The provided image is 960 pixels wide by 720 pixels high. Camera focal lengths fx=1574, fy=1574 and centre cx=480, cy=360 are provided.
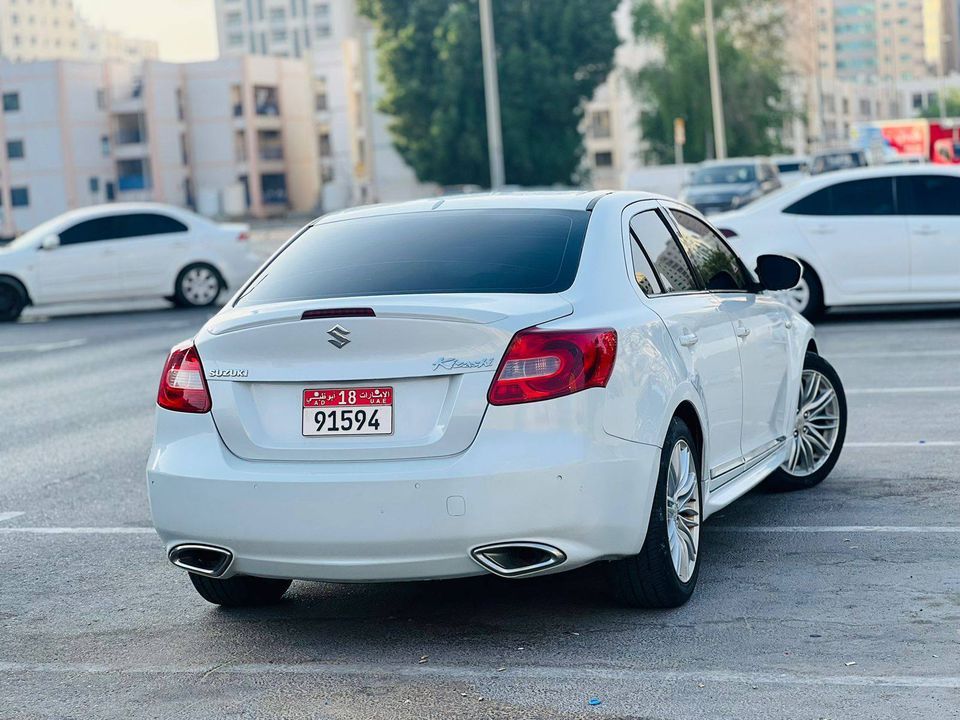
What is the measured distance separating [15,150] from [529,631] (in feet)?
328

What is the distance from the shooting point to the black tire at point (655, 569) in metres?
5.28

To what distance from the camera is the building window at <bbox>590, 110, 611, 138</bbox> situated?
105000 mm

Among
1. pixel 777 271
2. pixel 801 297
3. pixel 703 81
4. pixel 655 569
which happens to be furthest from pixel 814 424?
pixel 703 81

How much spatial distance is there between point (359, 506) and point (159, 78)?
99792 mm

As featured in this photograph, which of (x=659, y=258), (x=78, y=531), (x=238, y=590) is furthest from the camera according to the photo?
(x=78, y=531)

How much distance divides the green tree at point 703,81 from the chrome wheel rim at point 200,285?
49010 mm

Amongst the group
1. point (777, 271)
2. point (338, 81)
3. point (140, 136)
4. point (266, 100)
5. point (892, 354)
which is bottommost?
point (892, 354)

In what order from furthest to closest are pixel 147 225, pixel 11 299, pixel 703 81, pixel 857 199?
pixel 703 81
pixel 147 225
pixel 11 299
pixel 857 199

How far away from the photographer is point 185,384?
5.35 meters

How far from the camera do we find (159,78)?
100875mm

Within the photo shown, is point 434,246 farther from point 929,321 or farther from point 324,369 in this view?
point 929,321

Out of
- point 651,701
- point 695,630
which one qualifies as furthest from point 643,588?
point 651,701

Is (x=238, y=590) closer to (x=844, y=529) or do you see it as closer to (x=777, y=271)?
(x=844, y=529)

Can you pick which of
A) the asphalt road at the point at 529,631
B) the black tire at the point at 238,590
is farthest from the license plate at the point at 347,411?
the black tire at the point at 238,590
